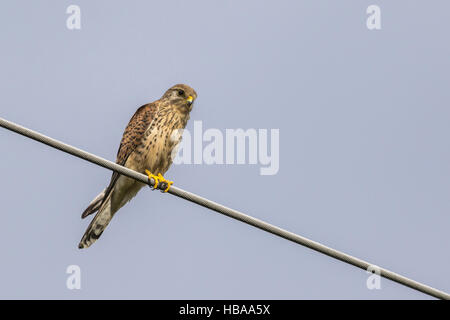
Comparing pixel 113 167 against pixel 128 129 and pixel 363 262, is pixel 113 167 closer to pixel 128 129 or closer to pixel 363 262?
pixel 363 262

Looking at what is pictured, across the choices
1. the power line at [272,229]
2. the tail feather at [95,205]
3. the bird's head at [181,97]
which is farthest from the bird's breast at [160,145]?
the power line at [272,229]

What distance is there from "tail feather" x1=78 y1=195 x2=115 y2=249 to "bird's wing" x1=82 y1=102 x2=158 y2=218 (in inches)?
2.7

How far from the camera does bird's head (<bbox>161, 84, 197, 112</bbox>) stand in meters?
8.33

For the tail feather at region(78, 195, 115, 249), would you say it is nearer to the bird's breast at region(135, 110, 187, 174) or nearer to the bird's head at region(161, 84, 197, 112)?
the bird's breast at region(135, 110, 187, 174)

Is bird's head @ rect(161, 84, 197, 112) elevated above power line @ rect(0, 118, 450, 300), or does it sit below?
above

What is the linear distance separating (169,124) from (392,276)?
4.30 meters

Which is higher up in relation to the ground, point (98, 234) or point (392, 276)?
point (98, 234)

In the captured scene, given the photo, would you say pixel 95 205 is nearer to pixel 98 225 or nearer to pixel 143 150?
pixel 98 225

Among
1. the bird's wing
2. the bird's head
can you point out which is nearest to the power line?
the bird's wing

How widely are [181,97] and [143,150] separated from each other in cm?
84

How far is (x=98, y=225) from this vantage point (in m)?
8.05

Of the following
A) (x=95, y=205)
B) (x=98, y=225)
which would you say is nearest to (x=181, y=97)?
(x=95, y=205)

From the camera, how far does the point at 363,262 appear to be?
13.6 ft
